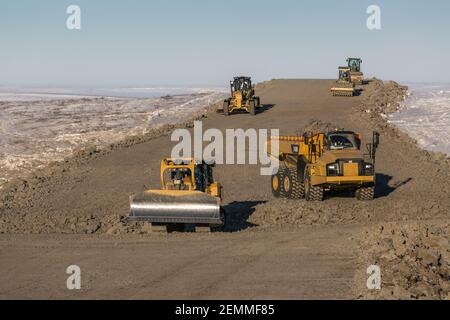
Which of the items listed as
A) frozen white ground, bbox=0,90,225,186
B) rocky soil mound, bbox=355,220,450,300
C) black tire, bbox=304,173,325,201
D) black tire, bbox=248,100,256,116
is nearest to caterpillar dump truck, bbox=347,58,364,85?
frozen white ground, bbox=0,90,225,186

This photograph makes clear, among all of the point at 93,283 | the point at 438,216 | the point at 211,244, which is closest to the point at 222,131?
the point at 438,216

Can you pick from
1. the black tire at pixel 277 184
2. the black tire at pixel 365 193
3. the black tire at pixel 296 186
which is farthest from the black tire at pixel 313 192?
the black tire at pixel 277 184

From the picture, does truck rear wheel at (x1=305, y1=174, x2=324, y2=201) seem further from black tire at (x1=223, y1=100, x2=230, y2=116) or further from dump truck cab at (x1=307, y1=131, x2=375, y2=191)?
black tire at (x1=223, y1=100, x2=230, y2=116)

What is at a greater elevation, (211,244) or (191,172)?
(191,172)

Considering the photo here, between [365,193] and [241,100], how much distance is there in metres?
23.8

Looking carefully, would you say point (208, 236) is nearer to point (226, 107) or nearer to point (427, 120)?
point (226, 107)

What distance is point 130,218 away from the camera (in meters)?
17.6

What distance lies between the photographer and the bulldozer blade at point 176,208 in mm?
17281

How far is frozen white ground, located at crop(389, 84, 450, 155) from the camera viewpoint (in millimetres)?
40219

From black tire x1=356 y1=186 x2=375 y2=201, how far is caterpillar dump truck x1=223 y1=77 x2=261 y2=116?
23.1 m

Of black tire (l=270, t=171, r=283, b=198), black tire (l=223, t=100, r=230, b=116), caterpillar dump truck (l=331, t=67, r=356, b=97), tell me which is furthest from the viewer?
caterpillar dump truck (l=331, t=67, r=356, b=97)
